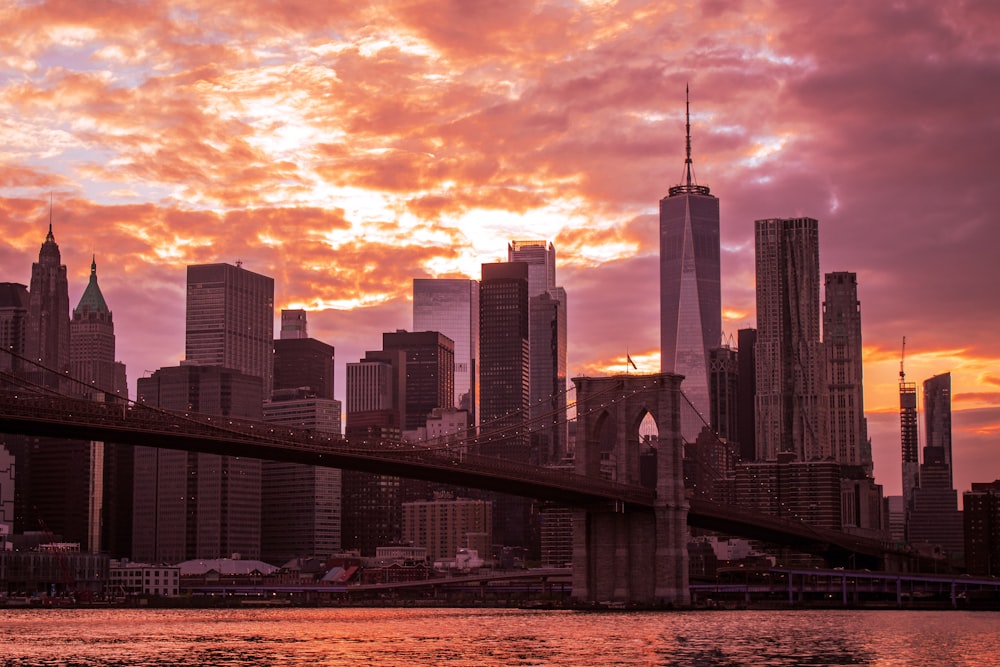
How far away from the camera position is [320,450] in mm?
78438

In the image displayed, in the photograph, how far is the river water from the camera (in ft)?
183

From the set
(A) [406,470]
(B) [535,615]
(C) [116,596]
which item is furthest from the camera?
(C) [116,596]

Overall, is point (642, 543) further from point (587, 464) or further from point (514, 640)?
point (514, 640)

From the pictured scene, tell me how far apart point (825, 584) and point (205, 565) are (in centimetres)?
7657

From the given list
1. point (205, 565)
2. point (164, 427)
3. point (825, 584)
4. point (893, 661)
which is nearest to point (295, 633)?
point (164, 427)

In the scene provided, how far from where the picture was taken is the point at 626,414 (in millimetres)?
102938

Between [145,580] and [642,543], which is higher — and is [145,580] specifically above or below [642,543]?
below

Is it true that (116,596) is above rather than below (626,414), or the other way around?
below

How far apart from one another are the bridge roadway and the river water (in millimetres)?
7327

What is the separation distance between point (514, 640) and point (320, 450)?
16.3 meters

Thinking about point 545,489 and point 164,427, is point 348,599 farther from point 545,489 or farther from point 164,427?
point 164,427

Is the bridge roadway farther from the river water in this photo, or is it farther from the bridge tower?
the river water

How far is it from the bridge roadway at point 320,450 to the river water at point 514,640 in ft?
24.0

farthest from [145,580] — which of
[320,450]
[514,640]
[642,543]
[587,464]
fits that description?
[514,640]
